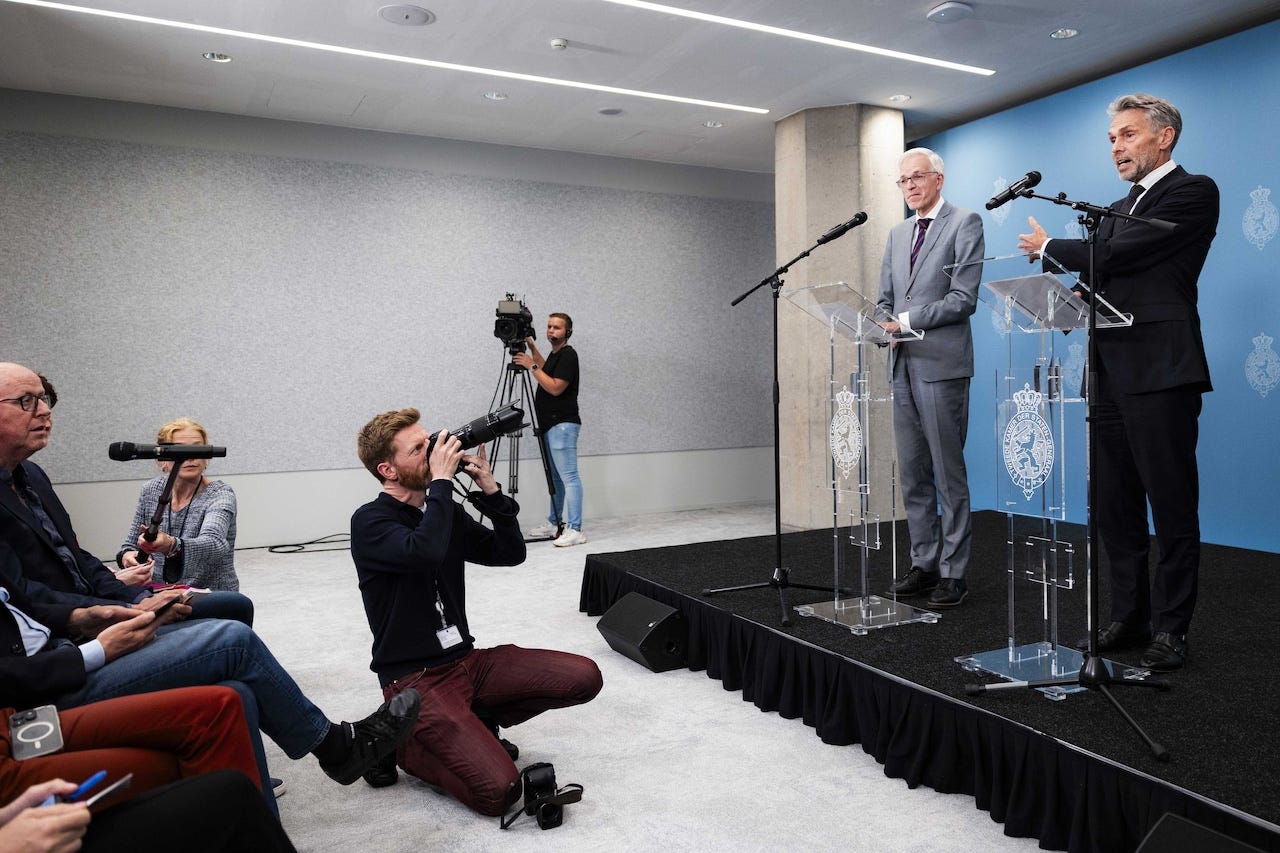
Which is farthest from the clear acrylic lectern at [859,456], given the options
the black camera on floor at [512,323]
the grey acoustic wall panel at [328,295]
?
the grey acoustic wall panel at [328,295]

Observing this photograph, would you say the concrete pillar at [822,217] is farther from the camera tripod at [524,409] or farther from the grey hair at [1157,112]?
the grey hair at [1157,112]

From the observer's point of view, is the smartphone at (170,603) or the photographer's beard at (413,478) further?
the photographer's beard at (413,478)

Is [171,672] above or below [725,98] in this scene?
below

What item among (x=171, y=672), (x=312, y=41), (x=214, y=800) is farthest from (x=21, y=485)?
(x=312, y=41)

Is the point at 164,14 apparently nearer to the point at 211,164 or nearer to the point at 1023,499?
the point at 211,164

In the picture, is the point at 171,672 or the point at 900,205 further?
the point at 900,205

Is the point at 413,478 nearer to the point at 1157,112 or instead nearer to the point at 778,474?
the point at 778,474

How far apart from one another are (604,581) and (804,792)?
1.93m

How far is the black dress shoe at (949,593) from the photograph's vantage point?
130 inches

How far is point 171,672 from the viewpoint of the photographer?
6.03 ft

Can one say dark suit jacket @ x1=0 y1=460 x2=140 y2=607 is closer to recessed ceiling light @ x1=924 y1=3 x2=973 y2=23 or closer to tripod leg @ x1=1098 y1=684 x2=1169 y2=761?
tripod leg @ x1=1098 y1=684 x2=1169 y2=761

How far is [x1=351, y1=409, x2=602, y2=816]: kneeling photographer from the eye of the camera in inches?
86.0

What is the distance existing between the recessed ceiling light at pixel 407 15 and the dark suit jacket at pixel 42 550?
278 cm

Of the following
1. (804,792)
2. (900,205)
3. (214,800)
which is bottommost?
(804,792)
